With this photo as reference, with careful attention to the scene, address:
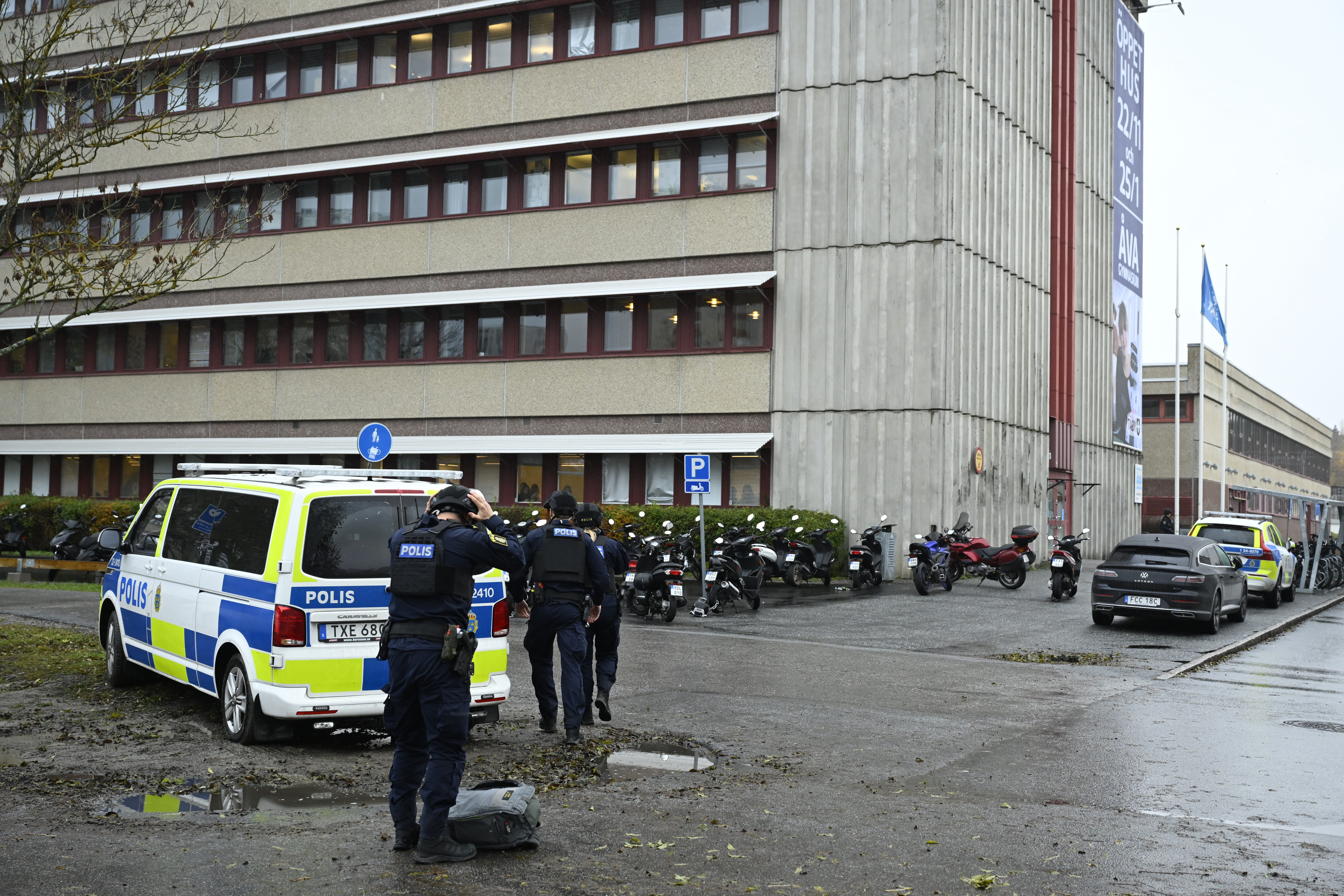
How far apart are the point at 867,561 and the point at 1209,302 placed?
2783 cm

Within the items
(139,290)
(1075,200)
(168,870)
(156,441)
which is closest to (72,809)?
(168,870)

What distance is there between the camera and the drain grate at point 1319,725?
10.6m

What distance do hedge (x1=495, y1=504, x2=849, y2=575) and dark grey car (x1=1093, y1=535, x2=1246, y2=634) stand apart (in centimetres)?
785

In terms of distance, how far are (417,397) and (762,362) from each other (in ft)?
31.4

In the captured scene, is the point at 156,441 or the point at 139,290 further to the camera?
the point at 156,441

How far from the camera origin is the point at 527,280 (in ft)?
105

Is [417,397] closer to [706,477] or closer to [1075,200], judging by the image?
[706,477]

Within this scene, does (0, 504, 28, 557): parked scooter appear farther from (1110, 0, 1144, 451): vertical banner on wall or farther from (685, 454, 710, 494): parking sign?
(1110, 0, 1144, 451): vertical banner on wall

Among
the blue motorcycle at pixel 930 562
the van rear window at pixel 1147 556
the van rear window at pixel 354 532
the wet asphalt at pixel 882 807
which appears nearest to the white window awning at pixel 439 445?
the blue motorcycle at pixel 930 562

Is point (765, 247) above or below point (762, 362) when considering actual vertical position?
above

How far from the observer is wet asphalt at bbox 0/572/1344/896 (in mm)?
5812

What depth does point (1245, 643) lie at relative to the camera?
1761 centimetres

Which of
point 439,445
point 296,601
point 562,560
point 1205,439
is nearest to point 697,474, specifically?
point 562,560

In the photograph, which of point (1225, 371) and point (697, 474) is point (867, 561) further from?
point (1225, 371)
